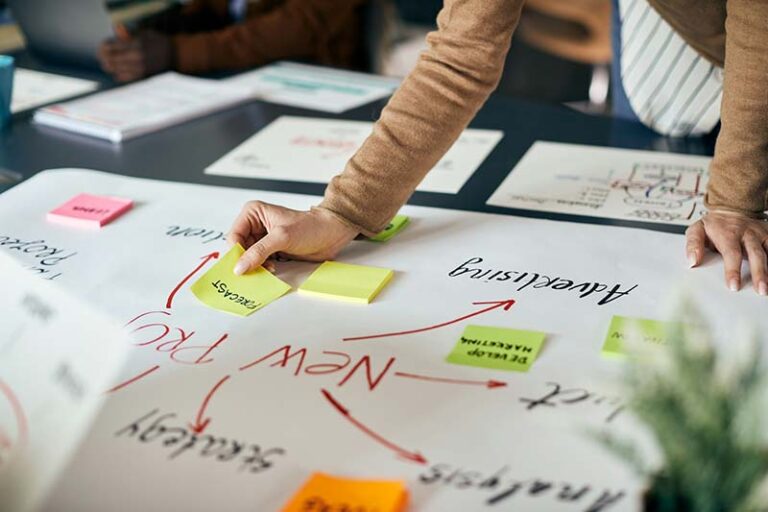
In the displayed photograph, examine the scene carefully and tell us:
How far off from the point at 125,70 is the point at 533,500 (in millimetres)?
1181

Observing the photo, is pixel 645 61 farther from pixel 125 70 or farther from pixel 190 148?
pixel 125 70

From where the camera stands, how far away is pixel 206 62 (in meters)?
1.58

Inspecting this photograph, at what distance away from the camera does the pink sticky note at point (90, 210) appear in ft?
3.20

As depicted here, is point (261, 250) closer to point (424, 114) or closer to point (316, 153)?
point (424, 114)

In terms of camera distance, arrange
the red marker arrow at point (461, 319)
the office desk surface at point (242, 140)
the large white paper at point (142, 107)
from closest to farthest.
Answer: the red marker arrow at point (461, 319) < the office desk surface at point (242, 140) < the large white paper at point (142, 107)

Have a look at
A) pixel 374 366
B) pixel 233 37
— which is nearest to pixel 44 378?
pixel 374 366

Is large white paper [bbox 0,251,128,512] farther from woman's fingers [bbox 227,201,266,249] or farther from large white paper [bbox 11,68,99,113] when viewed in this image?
large white paper [bbox 11,68,99,113]

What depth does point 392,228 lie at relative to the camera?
0.96 metres

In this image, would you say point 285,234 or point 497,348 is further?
point 285,234

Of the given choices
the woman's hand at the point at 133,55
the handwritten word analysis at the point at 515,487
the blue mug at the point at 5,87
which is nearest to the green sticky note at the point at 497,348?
the handwritten word analysis at the point at 515,487

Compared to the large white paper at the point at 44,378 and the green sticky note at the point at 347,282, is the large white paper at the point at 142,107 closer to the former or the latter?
the green sticky note at the point at 347,282

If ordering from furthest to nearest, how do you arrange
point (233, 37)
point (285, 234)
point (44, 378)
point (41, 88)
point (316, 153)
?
1. point (233, 37)
2. point (41, 88)
3. point (316, 153)
4. point (285, 234)
5. point (44, 378)

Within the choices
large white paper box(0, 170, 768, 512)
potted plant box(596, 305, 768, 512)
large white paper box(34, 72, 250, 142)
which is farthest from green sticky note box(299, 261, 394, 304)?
large white paper box(34, 72, 250, 142)

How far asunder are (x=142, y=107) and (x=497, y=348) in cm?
83
